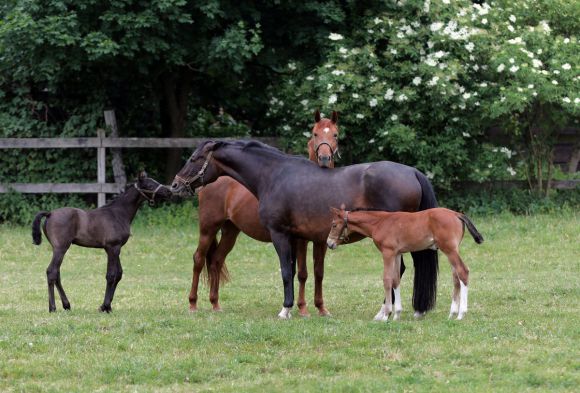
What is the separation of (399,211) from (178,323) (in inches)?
110

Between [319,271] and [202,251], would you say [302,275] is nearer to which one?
[319,271]

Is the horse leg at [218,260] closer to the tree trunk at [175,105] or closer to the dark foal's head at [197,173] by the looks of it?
the dark foal's head at [197,173]

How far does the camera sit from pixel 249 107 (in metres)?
24.2

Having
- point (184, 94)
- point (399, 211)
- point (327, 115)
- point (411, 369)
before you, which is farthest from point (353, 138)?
point (411, 369)

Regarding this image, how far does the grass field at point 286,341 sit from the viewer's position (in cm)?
895

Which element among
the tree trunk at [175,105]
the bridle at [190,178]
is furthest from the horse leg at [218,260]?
the tree trunk at [175,105]

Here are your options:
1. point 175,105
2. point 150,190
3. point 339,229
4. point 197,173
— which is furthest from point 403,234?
point 175,105

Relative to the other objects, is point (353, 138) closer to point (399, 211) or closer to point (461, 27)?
point (461, 27)

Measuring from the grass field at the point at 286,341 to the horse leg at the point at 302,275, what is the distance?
14.9 inches

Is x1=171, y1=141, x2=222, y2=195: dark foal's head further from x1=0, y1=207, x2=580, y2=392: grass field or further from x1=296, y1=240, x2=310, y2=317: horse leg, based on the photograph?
x1=0, y1=207, x2=580, y2=392: grass field

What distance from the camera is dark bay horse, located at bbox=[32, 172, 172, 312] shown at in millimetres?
12234

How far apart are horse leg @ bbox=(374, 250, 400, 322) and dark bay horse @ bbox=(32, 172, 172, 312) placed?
10.1ft

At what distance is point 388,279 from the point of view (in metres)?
11.1

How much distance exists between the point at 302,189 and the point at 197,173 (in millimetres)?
1385
